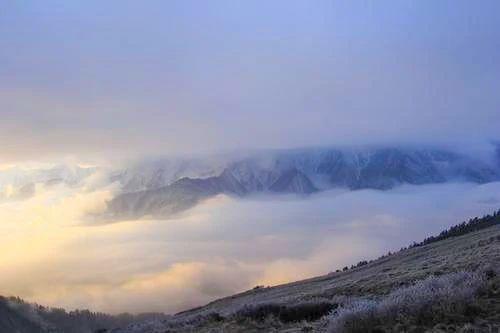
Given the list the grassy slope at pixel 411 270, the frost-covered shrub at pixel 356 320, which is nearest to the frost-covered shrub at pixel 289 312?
the grassy slope at pixel 411 270

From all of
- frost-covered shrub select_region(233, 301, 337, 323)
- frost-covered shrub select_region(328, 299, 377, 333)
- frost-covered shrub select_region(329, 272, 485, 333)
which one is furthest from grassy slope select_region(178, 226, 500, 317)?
frost-covered shrub select_region(328, 299, 377, 333)

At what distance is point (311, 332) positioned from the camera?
56.6ft

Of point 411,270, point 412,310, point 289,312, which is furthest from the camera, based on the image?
point 411,270

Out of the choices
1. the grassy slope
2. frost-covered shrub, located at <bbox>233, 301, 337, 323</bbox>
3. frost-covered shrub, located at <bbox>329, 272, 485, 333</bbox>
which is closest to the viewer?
frost-covered shrub, located at <bbox>329, 272, 485, 333</bbox>

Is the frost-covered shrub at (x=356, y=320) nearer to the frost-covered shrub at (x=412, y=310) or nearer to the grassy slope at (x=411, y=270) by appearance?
the frost-covered shrub at (x=412, y=310)

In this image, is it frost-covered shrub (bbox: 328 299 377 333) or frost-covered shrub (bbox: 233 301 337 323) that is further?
frost-covered shrub (bbox: 233 301 337 323)

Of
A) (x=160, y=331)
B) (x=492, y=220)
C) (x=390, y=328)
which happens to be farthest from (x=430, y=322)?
(x=492, y=220)

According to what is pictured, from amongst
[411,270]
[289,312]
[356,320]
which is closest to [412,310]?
[356,320]

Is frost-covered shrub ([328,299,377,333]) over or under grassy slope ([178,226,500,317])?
under

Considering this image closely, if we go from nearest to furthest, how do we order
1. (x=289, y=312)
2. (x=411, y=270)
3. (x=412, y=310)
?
(x=412, y=310) → (x=289, y=312) → (x=411, y=270)

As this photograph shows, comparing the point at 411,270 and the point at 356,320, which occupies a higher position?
the point at 411,270

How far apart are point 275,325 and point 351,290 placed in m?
10.9

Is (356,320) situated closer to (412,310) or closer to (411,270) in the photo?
(412,310)

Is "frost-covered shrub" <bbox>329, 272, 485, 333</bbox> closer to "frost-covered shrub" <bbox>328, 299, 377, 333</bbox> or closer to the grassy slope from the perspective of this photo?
"frost-covered shrub" <bbox>328, 299, 377, 333</bbox>
